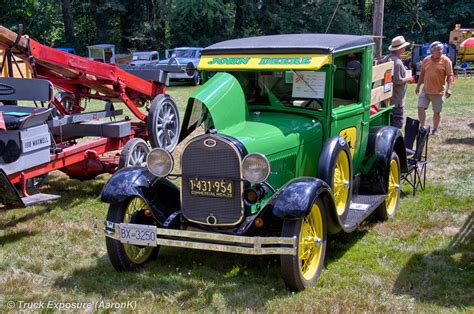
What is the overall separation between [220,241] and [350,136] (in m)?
1.95

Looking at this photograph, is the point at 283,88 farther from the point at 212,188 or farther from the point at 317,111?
the point at 212,188

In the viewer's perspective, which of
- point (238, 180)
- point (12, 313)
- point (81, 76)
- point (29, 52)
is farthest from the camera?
point (81, 76)

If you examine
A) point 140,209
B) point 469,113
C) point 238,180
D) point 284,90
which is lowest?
point 469,113

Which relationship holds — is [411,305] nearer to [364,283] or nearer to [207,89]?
[364,283]

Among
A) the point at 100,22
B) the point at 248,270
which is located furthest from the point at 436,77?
the point at 100,22

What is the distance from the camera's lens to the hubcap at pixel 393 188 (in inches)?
242

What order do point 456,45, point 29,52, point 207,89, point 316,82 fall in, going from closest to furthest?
point 207,89 → point 316,82 → point 29,52 → point 456,45

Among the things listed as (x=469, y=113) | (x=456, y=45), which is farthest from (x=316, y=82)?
(x=456, y=45)

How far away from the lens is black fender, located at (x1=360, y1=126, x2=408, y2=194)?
578cm

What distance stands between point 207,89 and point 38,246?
2255 mm

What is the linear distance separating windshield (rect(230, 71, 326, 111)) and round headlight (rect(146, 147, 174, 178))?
1.11 meters

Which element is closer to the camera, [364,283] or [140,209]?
[364,283]

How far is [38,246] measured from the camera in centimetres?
536

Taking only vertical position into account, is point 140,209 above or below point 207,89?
below
